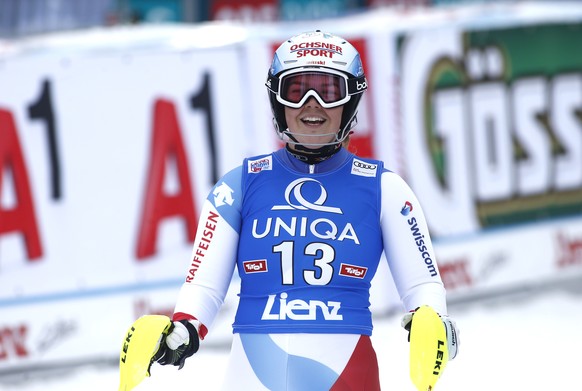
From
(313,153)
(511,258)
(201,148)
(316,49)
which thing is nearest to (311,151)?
(313,153)

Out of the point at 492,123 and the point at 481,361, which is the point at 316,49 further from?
the point at 492,123

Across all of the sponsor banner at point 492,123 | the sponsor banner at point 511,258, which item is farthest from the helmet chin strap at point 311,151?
the sponsor banner at point 511,258

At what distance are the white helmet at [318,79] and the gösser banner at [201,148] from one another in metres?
4.36

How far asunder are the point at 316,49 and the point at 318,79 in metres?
0.13

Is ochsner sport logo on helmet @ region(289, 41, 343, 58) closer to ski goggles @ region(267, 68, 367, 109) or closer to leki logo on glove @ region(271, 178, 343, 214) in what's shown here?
ski goggles @ region(267, 68, 367, 109)

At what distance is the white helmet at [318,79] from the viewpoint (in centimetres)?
419

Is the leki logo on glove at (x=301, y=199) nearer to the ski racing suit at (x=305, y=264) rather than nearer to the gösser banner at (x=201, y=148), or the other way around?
the ski racing suit at (x=305, y=264)

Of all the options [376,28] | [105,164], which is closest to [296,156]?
[105,164]

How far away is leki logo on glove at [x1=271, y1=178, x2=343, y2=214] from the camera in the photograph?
13.7 ft

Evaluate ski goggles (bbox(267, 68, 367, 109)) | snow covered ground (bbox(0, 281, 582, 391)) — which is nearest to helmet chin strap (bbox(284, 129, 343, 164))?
ski goggles (bbox(267, 68, 367, 109))

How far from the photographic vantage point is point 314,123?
4.21 metres

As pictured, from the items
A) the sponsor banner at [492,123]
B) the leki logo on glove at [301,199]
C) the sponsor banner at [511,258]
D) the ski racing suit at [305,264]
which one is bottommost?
the sponsor banner at [511,258]

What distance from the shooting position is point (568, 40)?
10719 mm

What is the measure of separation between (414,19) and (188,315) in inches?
250
